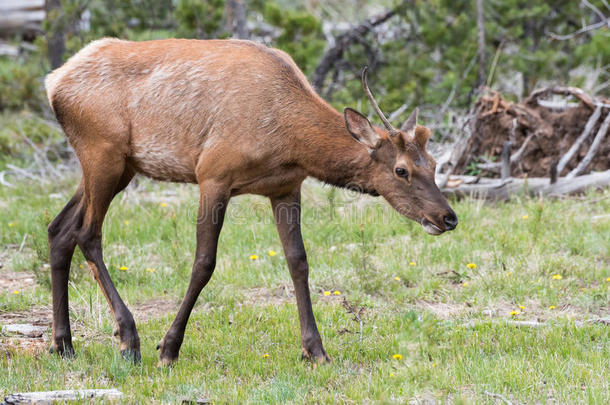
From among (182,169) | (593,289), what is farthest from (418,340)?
(593,289)

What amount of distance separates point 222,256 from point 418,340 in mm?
3824

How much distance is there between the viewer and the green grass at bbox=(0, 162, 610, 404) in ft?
15.3

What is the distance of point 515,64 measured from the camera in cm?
1147

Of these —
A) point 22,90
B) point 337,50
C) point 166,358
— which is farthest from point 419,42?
point 166,358

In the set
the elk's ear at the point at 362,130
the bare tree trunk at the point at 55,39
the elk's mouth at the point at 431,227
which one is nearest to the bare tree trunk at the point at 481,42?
the bare tree trunk at the point at 55,39

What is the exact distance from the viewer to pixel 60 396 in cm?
439

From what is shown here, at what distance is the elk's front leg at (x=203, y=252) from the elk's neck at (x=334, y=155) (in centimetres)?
63

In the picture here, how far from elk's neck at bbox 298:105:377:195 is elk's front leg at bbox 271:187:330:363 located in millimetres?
351

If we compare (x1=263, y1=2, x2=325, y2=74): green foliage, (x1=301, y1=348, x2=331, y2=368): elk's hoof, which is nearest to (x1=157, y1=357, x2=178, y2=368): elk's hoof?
(x1=301, y1=348, x2=331, y2=368): elk's hoof

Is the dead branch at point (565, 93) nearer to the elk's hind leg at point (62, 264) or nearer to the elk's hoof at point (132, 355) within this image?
the elk's hind leg at point (62, 264)

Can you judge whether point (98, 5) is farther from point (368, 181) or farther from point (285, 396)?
point (285, 396)

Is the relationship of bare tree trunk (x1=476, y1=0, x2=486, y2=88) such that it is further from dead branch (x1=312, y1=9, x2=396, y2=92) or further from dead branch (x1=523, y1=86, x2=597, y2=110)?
dead branch (x1=312, y1=9, x2=396, y2=92)

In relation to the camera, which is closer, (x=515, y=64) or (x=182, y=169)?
(x=182, y=169)

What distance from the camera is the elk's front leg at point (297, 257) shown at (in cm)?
532
